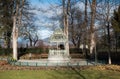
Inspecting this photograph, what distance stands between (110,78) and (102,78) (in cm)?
61

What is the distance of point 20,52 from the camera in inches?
2448

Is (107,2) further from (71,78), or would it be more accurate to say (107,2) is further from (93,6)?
(71,78)

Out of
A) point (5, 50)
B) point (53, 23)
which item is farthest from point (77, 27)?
point (5, 50)

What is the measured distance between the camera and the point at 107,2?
3622 cm

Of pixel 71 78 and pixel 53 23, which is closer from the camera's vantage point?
pixel 71 78

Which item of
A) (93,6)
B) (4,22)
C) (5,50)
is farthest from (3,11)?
(93,6)

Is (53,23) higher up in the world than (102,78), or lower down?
higher up

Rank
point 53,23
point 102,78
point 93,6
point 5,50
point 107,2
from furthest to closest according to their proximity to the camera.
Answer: point 53,23 < point 5,50 < point 93,6 < point 107,2 < point 102,78

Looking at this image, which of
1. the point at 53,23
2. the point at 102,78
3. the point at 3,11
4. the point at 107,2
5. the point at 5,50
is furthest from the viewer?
the point at 53,23

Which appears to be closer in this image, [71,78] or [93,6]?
[71,78]

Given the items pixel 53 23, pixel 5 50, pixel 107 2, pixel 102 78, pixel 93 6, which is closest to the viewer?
pixel 102 78

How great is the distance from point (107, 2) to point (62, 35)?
11.3 metres

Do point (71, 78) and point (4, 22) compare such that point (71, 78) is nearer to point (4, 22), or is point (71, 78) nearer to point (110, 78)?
point (110, 78)

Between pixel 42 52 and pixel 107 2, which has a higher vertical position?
pixel 107 2
